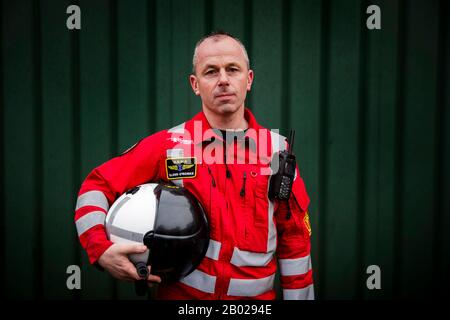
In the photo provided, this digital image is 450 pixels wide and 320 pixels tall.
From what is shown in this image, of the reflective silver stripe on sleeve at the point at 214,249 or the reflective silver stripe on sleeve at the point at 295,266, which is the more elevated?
the reflective silver stripe on sleeve at the point at 214,249

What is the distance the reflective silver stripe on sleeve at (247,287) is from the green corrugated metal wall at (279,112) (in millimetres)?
1251

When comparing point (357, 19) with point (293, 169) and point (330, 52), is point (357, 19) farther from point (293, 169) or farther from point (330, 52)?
point (293, 169)

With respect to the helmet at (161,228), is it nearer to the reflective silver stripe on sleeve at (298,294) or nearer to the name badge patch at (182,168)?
the name badge patch at (182,168)

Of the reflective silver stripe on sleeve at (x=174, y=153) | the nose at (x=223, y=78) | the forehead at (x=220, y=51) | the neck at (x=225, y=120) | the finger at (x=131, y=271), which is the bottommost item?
the finger at (x=131, y=271)

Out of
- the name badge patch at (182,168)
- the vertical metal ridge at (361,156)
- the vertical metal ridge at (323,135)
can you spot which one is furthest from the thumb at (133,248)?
the vertical metal ridge at (361,156)

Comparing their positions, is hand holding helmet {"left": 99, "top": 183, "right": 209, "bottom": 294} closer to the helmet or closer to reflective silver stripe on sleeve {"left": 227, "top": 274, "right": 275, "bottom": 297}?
the helmet

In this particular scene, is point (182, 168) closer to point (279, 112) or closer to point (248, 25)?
point (279, 112)

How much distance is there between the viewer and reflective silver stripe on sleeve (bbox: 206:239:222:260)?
163 cm

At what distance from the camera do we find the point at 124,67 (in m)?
2.73
